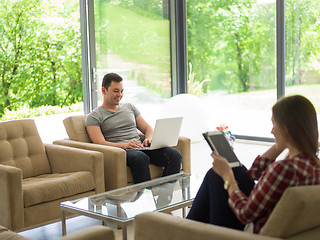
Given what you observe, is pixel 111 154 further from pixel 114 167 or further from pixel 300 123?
pixel 300 123

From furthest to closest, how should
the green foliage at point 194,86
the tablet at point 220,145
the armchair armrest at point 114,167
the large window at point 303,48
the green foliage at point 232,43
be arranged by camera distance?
the green foliage at point 194,86
the green foliage at point 232,43
the large window at point 303,48
the armchair armrest at point 114,167
the tablet at point 220,145

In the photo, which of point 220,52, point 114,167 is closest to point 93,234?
point 114,167

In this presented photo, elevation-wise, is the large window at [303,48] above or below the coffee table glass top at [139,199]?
above

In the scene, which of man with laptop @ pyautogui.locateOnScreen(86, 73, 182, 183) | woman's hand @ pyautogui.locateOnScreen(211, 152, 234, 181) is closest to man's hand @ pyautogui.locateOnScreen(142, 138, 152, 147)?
man with laptop @ pyautogui.locateOnScreen(86, 73, 182, 183)

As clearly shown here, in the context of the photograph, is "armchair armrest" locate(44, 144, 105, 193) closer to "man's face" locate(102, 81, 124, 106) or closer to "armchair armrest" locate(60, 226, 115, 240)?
"man's face" locate(102, 81, 124, 106)

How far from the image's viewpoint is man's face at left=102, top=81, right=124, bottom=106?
4178 millimetres

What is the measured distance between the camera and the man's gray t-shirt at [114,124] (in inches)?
164

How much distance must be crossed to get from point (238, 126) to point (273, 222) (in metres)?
5.49

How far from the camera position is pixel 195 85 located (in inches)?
299

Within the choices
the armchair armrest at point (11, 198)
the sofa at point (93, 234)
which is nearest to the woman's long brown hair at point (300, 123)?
the sofa at point (93, 234)

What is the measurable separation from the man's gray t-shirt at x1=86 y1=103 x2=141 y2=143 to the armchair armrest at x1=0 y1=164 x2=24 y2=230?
116 centimetres

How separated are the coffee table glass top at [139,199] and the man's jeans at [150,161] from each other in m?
0.32

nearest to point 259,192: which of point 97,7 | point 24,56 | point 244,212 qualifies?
point 244,212

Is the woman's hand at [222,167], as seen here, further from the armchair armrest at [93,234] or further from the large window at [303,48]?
the large window at [303,48]
